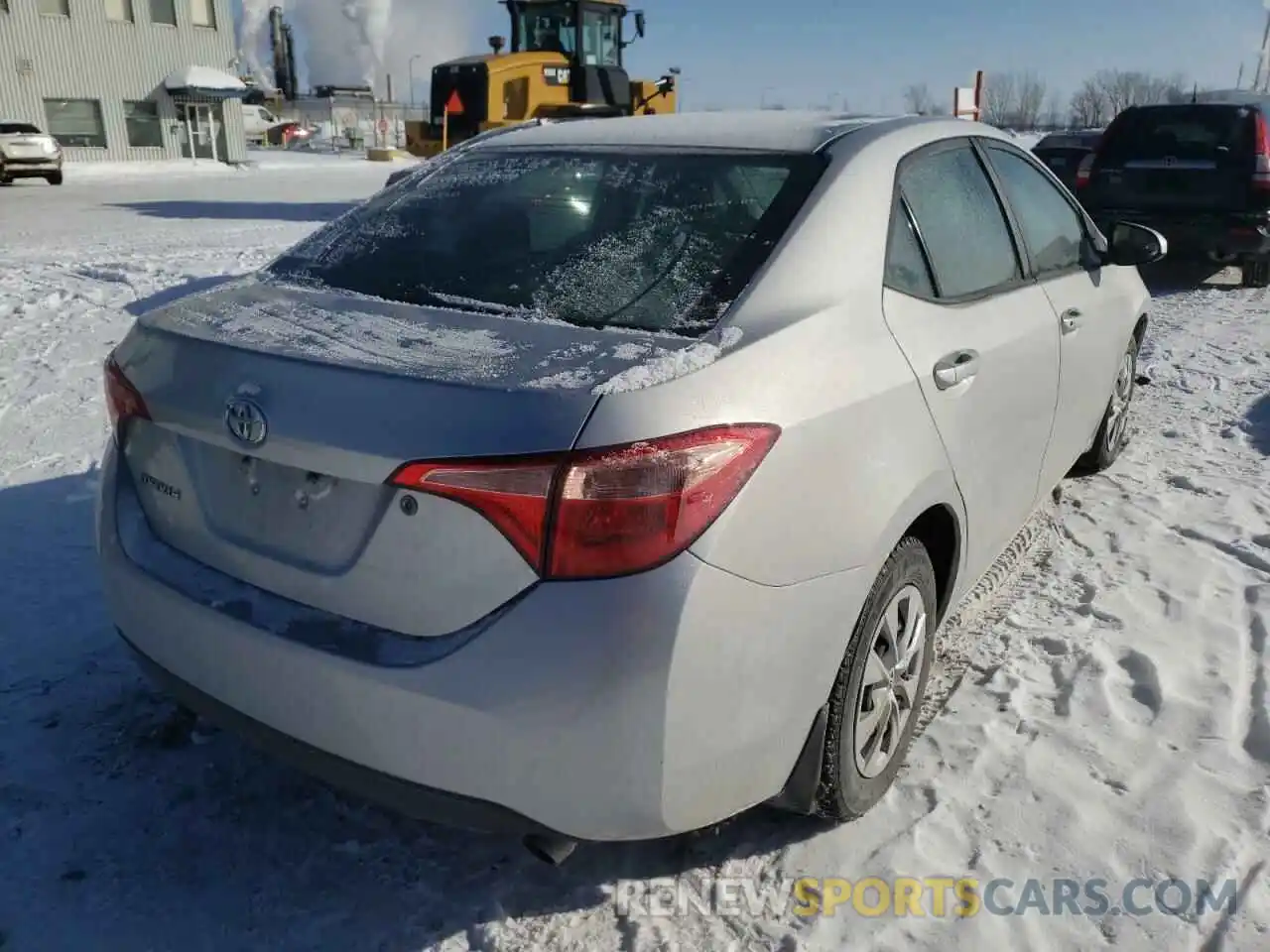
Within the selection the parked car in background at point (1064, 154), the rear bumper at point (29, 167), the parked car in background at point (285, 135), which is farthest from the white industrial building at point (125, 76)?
the parked car in background at point (1064, 154)

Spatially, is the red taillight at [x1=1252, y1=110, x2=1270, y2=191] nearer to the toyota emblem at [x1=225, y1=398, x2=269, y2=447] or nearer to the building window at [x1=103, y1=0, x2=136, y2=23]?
the toyota emblem at [x1=225, y1=398, x2=269, y2=447]

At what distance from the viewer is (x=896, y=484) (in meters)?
2.28

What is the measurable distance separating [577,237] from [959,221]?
3.82 feet

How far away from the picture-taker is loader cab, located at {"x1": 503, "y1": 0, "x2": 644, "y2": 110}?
54.3ft

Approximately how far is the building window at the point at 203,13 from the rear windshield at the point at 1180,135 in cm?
3117

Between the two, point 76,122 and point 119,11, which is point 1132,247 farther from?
point 119,11

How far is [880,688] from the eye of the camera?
2475 mm

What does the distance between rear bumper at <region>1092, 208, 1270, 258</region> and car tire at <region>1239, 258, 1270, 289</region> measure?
682mm

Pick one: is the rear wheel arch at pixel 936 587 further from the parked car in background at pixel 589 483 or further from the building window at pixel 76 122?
the building window at pixel 76 122

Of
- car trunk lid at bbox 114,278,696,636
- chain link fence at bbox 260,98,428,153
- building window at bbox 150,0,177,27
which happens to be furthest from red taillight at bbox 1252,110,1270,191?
chain link fence at bbox 260,98,428,153

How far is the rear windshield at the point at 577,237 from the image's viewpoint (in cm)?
233

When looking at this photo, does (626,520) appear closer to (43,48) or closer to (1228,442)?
(1228,442)

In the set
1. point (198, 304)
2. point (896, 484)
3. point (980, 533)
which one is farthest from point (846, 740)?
point (198, 304)

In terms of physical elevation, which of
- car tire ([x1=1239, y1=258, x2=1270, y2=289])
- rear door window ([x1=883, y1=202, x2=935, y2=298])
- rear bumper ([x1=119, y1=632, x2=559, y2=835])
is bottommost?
car tire ([x1=1239, y1=258, x2=1270, y2=289])
